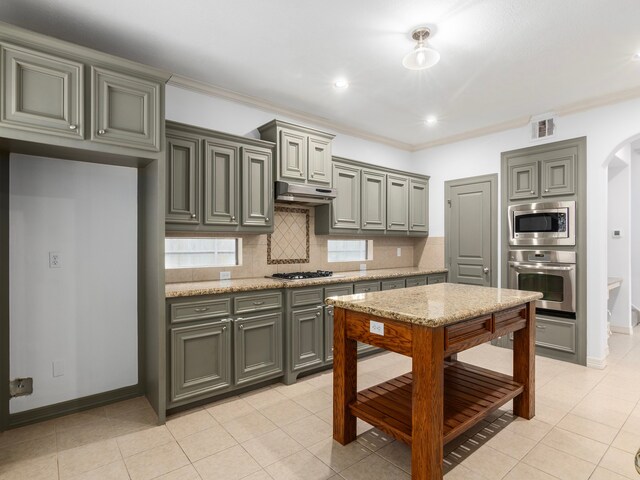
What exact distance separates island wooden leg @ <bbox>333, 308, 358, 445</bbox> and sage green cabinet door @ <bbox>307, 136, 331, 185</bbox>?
73.9 inches

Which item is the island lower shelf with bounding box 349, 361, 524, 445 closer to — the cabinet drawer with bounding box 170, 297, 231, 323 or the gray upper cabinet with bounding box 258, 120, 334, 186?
the cabinet drawer with bounding box 170, 297, 231, 323

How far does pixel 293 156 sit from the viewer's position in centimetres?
367

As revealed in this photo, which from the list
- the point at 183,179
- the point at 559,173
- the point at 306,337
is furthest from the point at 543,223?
the point at 183,179

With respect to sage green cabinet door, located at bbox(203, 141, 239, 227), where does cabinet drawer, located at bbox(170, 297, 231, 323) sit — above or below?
below

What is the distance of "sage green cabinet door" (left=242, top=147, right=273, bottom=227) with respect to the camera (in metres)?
3.33

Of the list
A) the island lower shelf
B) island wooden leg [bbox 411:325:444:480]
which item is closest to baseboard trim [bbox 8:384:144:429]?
the island lower shelf

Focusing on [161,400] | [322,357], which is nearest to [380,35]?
[322,357]

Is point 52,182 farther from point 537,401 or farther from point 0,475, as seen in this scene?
point 537,401

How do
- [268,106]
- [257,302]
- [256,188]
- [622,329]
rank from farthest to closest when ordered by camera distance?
[622,329]
[268,106]
[256,188]
[257,302]

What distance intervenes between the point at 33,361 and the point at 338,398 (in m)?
2.23

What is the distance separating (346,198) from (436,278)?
173 centimetres

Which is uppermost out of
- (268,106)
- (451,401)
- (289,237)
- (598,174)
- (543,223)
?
(268,106)

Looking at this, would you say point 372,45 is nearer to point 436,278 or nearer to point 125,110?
point 125,110

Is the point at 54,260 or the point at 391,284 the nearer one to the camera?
the point at 54,260
